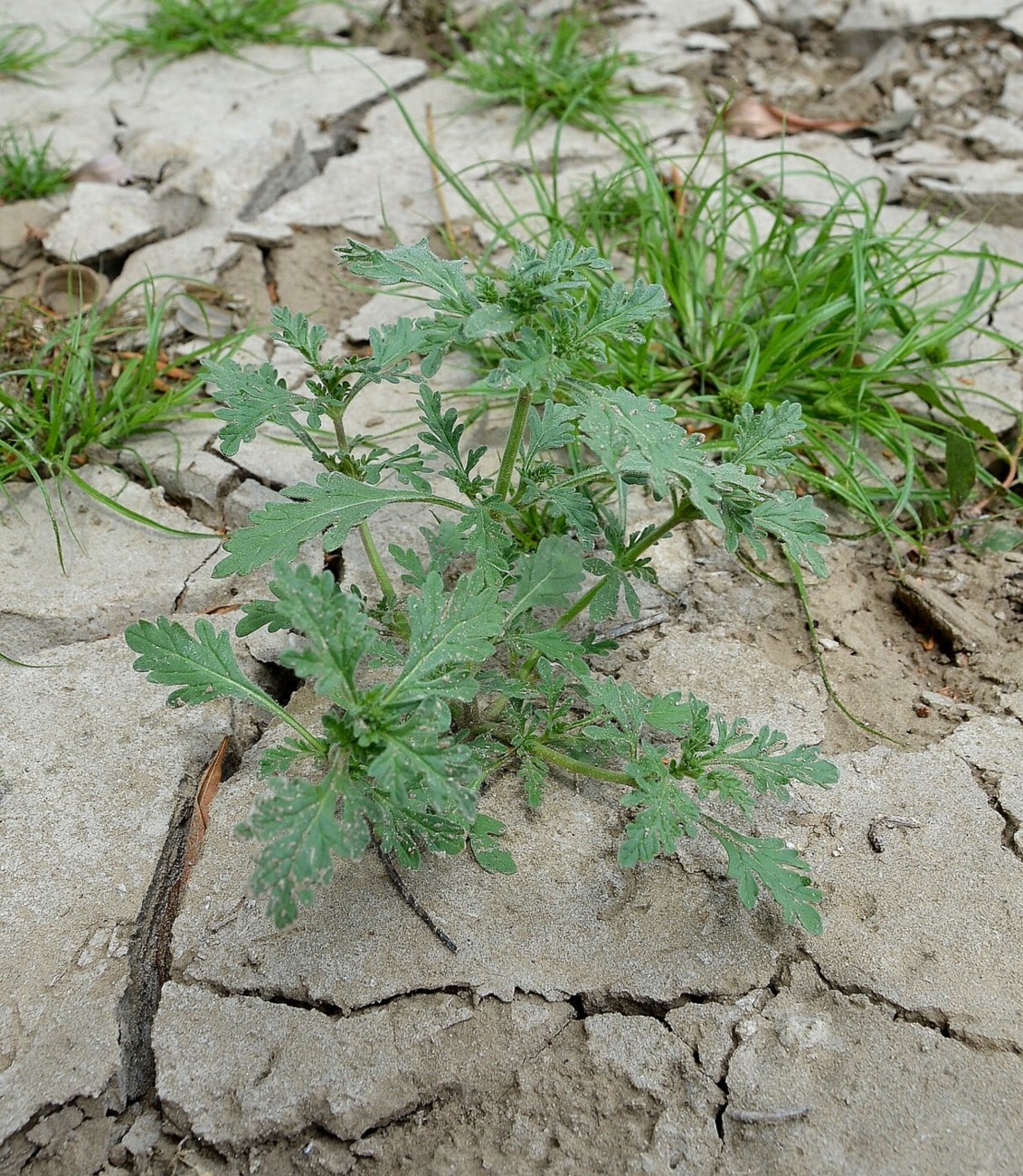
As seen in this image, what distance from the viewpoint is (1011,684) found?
214cm

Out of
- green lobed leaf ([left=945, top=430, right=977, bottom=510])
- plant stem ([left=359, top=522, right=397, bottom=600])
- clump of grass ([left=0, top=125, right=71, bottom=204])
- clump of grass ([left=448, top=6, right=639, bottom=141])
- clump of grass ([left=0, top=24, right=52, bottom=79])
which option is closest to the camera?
plant stem ([left=359, top=522, right=397, bottom=600])

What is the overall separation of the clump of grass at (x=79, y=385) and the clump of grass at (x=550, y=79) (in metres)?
1.59

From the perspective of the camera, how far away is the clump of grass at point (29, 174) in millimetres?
3279

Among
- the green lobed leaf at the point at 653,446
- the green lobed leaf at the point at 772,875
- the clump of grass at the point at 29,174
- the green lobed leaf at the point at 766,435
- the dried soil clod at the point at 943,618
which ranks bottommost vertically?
the dried soil clod at the point at 943,618

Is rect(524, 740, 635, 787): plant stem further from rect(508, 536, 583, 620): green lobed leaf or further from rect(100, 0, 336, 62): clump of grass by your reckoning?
rect(100, 0, 336, 62): clump of grass

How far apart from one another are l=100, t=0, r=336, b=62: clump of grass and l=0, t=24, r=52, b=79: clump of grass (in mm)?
255

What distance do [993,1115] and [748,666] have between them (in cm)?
94

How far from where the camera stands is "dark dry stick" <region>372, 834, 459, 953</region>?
Result: 167 cm

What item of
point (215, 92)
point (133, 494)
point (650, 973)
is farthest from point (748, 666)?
point (215, 92)

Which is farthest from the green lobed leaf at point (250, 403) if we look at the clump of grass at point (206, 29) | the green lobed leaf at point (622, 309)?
the clump of grass at point (206, 29)

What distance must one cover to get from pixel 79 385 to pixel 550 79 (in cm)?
215

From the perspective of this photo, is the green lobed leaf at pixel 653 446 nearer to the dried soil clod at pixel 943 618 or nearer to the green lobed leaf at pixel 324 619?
the green lobed leaf at pixel 324 619

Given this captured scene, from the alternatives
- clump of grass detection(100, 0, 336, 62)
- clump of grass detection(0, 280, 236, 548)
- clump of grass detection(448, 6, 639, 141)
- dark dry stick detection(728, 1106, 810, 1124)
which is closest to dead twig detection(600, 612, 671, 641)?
dark dry stick detection(728, 1106, 810, 1124)

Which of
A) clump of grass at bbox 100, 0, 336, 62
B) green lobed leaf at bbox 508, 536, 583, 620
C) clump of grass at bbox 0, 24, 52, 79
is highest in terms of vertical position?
clump of grass at bbox 100, 0, 336, 62
